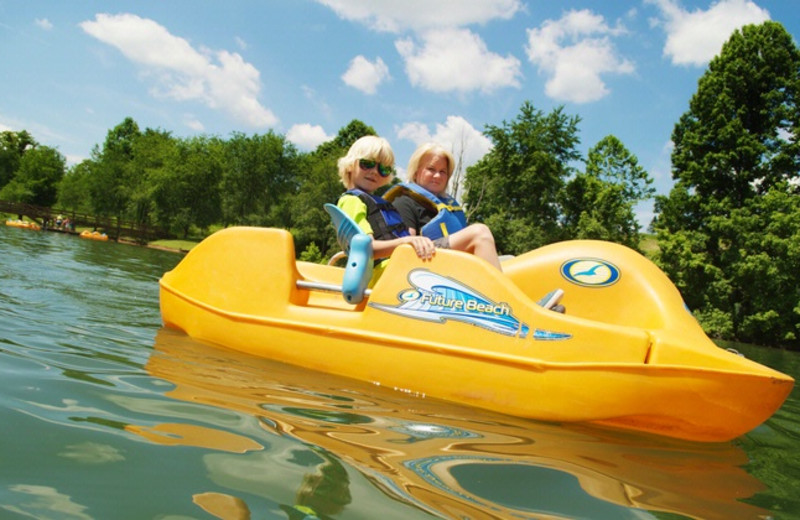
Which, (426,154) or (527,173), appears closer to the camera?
(426,154)

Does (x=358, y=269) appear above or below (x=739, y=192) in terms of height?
below

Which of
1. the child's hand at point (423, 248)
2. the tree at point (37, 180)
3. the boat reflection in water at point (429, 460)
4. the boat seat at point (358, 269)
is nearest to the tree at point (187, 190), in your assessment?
the tree at point (37, 180)

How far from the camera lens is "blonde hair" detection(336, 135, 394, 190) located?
338 centimetres

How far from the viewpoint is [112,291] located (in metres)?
5.42

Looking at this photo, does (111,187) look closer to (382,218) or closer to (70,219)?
(70,219)

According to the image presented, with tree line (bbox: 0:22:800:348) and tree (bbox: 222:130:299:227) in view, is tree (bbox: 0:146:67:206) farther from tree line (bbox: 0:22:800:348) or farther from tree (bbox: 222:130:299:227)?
tree (bbox: 222:130:299:227)

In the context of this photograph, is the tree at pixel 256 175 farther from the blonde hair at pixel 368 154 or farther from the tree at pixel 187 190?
the blonde hair at pixel 368 154

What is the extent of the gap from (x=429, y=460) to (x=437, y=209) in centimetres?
189

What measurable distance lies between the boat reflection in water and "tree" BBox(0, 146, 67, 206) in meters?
51.3

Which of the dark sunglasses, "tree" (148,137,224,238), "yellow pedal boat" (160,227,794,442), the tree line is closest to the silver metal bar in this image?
"yellow pedal boat" (160,227,794,442)

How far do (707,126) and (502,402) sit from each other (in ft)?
71.9

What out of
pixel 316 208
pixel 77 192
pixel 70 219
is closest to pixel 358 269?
pixel 70 219

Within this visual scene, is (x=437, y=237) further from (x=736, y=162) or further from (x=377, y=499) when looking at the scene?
(x=736, y=162)

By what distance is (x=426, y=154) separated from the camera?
11.0 ft
